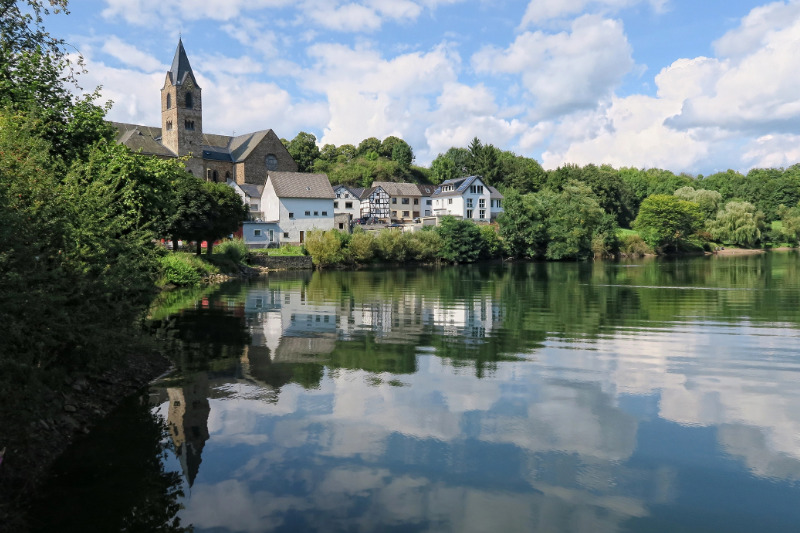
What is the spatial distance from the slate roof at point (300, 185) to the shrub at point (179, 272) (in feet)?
115

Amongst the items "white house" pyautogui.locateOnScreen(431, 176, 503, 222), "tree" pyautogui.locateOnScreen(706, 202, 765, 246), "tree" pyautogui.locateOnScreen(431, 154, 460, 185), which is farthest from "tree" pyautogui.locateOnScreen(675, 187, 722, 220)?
"tree" pyautogui.locateOnScreen(431, 154, 460, 185)

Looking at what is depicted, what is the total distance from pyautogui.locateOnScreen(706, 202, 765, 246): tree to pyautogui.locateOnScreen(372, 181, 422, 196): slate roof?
5006 centimetres

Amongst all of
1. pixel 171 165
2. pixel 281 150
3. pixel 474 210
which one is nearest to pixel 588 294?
pixel 171 165

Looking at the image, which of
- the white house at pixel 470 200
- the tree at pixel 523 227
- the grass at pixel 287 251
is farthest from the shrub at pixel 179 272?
the white house at pixel 470 200

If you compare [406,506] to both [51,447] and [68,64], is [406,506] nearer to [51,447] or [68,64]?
[51,447]

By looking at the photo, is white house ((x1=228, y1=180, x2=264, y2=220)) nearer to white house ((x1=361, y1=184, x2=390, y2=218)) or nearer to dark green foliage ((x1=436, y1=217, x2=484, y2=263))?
white house ((x1=361, y1=184, x2=390, y2=218))

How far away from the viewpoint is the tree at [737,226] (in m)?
93.9

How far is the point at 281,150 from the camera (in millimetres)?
98625

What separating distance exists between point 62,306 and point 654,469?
10.1 m

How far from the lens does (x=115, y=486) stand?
28.7ft

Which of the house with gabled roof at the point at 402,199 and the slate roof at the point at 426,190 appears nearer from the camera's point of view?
the house with gabled roof at the point at 402,199

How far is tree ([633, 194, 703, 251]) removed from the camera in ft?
298

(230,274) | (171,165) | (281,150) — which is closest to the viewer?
(171,165)

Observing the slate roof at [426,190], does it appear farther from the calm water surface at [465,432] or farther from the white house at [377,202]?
the calm water surface at [465,432]
